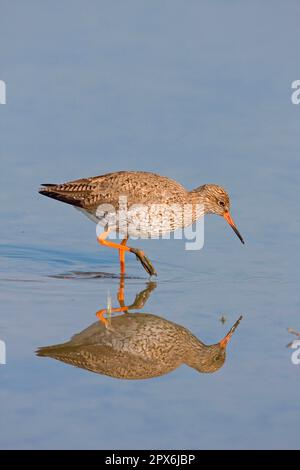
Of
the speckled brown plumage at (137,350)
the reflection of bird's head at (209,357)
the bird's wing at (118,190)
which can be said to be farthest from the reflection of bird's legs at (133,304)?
the bird's wing at (118,190)

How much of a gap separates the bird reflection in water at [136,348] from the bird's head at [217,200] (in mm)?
2692

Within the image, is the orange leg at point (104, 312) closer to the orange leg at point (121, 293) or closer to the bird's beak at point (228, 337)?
the orange leg at point (121, 293)

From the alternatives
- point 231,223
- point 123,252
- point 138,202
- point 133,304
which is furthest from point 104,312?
point 231,223

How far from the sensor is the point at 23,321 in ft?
33.2

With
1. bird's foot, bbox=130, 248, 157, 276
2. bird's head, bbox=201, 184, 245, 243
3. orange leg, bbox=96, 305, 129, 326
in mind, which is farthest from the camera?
bird's head, bbox=201, 184, 245, 243

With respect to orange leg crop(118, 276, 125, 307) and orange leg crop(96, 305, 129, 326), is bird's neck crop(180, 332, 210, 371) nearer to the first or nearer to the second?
orange leg crop(96, 305, 129, 326)

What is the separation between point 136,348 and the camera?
9.73 metres

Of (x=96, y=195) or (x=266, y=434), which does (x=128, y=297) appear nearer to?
(x=96, y=195)

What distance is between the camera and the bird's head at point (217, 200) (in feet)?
42.1

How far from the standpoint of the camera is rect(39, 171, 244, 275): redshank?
12.5m

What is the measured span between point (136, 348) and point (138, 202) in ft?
10.0

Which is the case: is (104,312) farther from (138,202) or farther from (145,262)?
(138,202)

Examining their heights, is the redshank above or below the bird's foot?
above

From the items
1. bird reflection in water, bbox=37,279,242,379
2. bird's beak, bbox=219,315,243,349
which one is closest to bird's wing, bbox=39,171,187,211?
bird reflection in water, bbox=37,279,242,379
